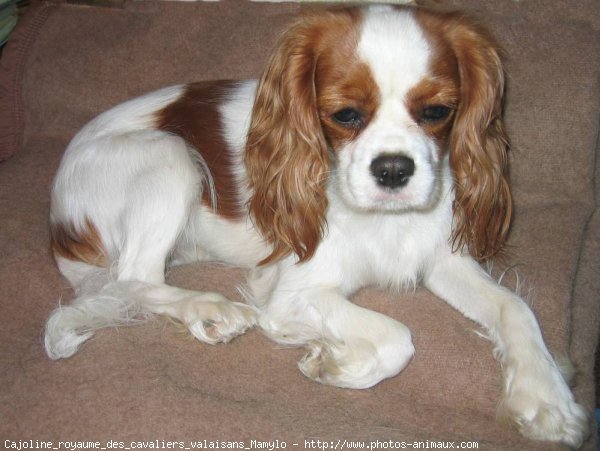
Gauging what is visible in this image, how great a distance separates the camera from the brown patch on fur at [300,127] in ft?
7.27

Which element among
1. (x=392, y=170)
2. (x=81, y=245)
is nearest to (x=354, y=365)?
(x=392, y=170)

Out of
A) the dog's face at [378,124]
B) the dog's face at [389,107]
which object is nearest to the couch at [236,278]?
the dog's face at [378,124]

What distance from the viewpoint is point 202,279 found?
2.81 meters

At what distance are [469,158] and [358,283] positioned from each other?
2.01 feet

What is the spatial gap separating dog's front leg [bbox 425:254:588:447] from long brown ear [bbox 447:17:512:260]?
0.43ft

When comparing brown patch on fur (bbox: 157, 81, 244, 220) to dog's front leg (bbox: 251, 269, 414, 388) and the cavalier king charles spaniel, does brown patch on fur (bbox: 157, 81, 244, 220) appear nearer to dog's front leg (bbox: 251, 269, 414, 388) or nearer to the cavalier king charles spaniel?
the cavalier king charles spaniel

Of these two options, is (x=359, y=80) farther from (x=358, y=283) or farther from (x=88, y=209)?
(x=88, y=209)

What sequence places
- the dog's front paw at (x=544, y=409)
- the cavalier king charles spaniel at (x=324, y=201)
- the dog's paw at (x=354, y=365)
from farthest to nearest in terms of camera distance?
the dog's paw at (x=354, y=365)
the cavalier king charles spaniel at (x=324, y=201)
the dog's front paw at (x=544, y=409)

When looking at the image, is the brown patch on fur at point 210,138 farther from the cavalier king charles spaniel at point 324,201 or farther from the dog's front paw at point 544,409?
the dog's front paw at point 544,409

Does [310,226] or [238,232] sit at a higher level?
[310,226]

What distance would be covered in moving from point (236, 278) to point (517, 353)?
117cm

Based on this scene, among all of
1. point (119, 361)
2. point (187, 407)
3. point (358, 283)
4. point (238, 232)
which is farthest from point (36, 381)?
point (358, 283)

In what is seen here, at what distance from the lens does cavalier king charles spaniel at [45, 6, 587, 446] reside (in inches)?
82.8

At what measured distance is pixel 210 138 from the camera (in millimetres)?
2768
